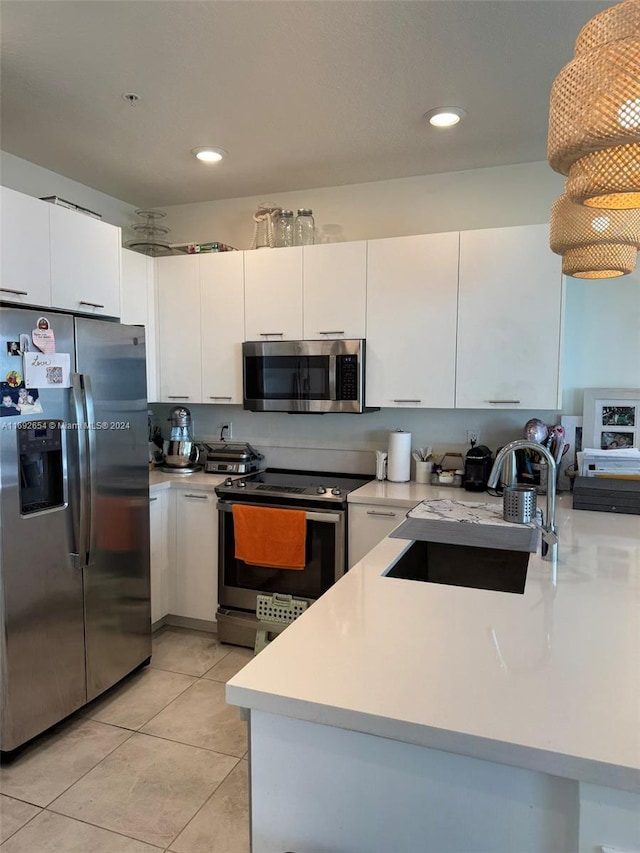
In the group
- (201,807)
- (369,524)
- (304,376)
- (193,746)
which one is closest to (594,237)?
(369,524)

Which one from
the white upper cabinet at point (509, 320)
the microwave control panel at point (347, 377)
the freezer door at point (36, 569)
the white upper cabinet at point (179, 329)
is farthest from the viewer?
the white upper cabinet at point (179, 329)

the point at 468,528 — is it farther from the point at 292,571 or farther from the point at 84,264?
the point at 84,264

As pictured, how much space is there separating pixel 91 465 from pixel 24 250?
35.7 inches

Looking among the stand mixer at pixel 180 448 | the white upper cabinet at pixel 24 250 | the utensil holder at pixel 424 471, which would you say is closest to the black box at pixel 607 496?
the utensil holder at pixel 424 471

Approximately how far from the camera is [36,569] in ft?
7.09

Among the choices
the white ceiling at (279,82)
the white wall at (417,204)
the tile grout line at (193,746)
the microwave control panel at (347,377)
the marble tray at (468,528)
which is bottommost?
the tile grout line at (193,746)

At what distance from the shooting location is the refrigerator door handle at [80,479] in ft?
7.51

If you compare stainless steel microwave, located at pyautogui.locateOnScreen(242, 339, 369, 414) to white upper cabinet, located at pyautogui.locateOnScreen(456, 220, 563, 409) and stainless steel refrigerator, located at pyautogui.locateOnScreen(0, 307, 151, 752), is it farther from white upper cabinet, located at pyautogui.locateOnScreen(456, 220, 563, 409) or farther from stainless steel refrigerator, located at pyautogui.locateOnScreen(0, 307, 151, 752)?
stainless steel refrigerator, located at pyautogui.locateOnScreen(0, 307, 151, 752)

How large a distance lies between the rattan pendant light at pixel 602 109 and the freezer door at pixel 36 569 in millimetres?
1871

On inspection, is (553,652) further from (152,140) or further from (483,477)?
(152,140)

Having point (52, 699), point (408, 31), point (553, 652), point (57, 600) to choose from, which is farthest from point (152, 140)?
point (553, 652)

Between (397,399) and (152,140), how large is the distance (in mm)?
1743

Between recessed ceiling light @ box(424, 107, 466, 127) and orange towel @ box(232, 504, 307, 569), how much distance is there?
6.26 ft

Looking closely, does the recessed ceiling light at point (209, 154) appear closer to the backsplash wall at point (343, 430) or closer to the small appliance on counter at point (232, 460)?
the backsplash wall at point (343, 430)
